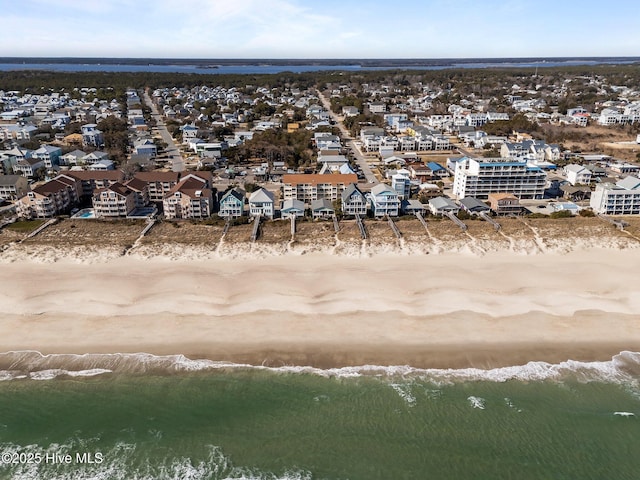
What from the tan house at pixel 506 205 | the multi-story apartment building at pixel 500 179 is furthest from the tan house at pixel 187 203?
the tan house at pixel 506 205

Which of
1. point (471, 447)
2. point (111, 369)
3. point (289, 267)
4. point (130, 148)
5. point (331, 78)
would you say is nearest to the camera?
point (471, 447)

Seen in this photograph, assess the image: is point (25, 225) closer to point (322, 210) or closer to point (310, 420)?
point (322, 210)

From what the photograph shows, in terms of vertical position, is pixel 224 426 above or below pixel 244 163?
below

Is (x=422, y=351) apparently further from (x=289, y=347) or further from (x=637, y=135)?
(x=637, y=135)

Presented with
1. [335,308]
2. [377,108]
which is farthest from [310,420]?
[377,108]

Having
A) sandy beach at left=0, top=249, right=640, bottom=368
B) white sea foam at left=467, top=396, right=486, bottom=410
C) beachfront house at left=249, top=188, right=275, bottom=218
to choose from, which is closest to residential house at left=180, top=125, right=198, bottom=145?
beachfront house at left=249, top=188, right=275, bottom=218

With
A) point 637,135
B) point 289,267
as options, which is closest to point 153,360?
point 289,267
